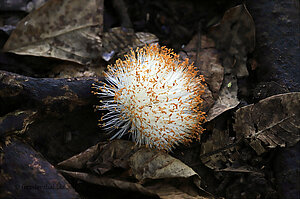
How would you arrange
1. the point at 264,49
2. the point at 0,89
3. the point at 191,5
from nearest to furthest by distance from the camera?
1. the point at 0,89
2. the point at 264,49
3. the point at 191,5

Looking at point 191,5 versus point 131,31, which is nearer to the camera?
point 131,31

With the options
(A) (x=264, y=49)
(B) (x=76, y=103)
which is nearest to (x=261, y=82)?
(A) (x=264, y=49)

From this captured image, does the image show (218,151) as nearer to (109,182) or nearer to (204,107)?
(204,107)

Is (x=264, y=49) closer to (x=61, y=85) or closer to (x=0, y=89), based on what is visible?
(x=61, y=85)

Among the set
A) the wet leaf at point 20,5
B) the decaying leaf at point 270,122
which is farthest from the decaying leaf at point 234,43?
the wet leaf at point 20,5

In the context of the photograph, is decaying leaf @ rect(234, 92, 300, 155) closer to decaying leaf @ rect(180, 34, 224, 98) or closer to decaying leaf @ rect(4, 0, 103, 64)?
decaying leaf @ rect(180, 34, 224, 98)

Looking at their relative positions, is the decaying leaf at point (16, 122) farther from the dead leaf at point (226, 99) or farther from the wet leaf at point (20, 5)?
the dead leaf at point (226, 99)

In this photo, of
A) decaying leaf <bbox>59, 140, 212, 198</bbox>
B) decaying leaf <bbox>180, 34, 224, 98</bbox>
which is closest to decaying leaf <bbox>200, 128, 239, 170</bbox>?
decaying leaf <bbox>59, 140, 212, 198</bbox>

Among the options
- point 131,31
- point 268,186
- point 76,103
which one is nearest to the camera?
point 268,186

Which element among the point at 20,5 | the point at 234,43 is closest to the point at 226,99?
the point at 234,43
